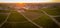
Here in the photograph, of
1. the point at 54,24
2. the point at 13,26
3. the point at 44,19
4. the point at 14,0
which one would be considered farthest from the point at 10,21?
the point at 54,24

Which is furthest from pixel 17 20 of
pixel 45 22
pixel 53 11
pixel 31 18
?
pixel 53 11

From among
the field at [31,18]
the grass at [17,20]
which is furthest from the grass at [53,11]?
the grass at [17,20]

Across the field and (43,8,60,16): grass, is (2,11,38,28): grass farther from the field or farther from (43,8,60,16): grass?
(43,8,60,16): grass

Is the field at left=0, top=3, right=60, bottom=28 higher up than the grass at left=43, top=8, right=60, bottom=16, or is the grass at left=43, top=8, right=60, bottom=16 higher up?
the grass at left=43, top=8, right=60, bottom=16

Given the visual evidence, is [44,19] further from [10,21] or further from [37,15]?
[10,21]

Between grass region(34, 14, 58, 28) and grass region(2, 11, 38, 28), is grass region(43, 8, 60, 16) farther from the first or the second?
grass region(2, 11, 38, 28)

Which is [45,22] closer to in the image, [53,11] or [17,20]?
[53,11]

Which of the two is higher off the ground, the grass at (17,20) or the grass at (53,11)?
A: the grass at (53,11)

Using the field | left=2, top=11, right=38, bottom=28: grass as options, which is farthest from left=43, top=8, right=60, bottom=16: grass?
left=2, top=11, right=38, bottom=28: grass

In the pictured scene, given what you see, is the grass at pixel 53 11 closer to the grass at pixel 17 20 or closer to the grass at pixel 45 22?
the grass at pixel 45 22
